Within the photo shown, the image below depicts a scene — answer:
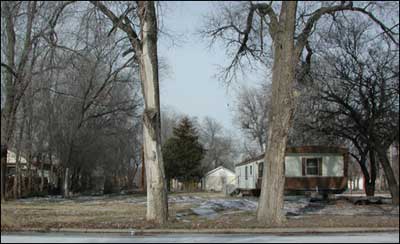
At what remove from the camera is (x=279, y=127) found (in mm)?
16969

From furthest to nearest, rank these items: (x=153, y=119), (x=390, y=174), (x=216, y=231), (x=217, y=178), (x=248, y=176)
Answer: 1. (x=217, y=178)
2. (x=248, y=176)
3. (x=390, y=174)
4. (x=153, y=119)
5. (x=216, y=231)

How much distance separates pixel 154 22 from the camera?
16641mm

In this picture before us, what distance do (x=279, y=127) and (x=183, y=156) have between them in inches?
2015

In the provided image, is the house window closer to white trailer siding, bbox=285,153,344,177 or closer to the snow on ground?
white trailer siding, bbox=285,153,344,177

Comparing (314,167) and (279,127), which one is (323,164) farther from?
(279,127)

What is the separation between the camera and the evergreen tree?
222 feet

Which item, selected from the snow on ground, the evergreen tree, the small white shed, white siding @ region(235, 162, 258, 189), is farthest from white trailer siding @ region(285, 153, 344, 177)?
the small white shed

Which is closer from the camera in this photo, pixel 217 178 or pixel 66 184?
pixel 66 184

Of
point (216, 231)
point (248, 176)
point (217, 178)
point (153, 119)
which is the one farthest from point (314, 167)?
point (217, 178)

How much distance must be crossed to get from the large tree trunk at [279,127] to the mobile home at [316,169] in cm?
2136

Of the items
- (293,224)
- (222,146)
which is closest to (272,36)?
(293,224)

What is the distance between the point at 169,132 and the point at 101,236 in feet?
282

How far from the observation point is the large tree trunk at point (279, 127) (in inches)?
667

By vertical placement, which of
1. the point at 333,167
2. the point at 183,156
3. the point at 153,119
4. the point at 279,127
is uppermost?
the point at 183,156
